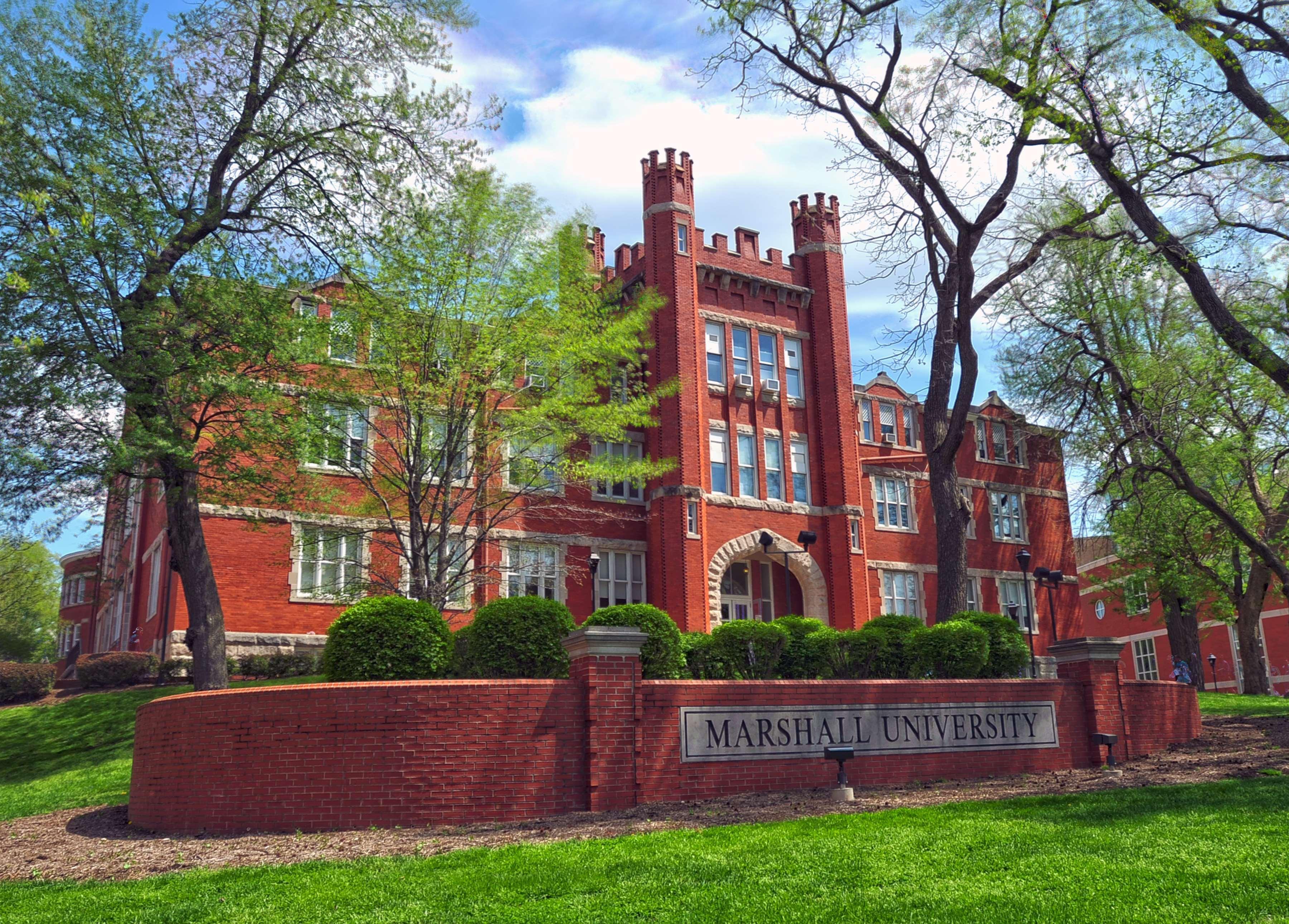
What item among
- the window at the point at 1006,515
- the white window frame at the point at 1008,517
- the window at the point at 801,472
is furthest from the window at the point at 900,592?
the window at the point at 1006,515

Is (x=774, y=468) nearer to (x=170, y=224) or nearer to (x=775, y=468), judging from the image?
(x=775, y=468)

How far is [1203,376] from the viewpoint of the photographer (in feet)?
64.4

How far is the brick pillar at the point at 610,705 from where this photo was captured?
10.9 meters

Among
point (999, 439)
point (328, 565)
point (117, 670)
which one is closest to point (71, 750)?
point (117, 670)

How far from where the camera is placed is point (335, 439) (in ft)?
59.6

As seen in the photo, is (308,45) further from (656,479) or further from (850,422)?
(850,422)

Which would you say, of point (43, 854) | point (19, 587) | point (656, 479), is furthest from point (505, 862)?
point (19, 587)

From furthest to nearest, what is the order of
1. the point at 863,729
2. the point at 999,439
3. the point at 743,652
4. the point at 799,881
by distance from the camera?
the point at 999,439 < the point at 743,652 < the point at 863,729 < the point at 799,881

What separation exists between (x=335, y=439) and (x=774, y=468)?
1751 cm

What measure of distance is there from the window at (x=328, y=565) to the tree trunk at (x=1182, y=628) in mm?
25192

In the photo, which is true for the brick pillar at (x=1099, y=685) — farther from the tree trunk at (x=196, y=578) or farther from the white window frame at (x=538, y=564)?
the white window frame at (x=538, y=564)

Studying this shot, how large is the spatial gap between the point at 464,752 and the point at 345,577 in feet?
44.2

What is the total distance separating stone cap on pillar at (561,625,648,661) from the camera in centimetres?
1127

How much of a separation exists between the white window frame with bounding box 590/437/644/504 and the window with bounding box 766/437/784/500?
13.9ft
